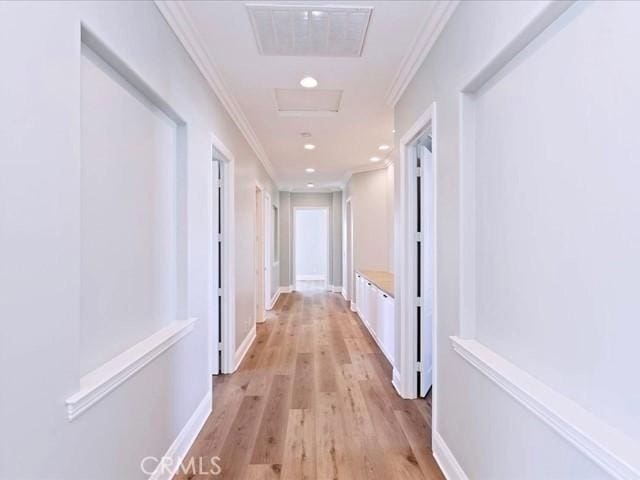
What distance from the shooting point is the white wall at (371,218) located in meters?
6.49

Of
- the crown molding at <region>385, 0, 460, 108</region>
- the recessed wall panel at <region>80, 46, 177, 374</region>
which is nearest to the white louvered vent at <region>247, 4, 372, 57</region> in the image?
the crown molding at <region>385, 0, 460, 108</region>

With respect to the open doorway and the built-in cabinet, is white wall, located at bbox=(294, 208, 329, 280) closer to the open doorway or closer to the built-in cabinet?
the open doorway

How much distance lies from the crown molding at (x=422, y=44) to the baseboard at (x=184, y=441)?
9.06ft

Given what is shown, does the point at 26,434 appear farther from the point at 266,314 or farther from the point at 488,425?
the point at 266,314

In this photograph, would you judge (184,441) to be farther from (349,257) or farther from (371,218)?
(349,257)

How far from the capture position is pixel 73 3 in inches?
47.9

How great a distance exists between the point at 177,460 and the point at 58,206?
5.52 ft

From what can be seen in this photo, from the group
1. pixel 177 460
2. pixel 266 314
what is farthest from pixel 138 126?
pixel 266 314

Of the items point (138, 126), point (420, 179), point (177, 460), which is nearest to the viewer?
point (138, 126)

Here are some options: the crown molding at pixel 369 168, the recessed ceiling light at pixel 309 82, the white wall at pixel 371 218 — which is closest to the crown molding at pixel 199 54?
the recessed ceiling light at pixel 309 82

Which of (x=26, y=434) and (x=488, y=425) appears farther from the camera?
(x=488, y=425)

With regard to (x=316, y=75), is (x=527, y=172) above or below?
below

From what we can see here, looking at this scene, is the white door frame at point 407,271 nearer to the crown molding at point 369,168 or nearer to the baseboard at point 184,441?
the baseboard at point 184,441

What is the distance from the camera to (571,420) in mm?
1075
